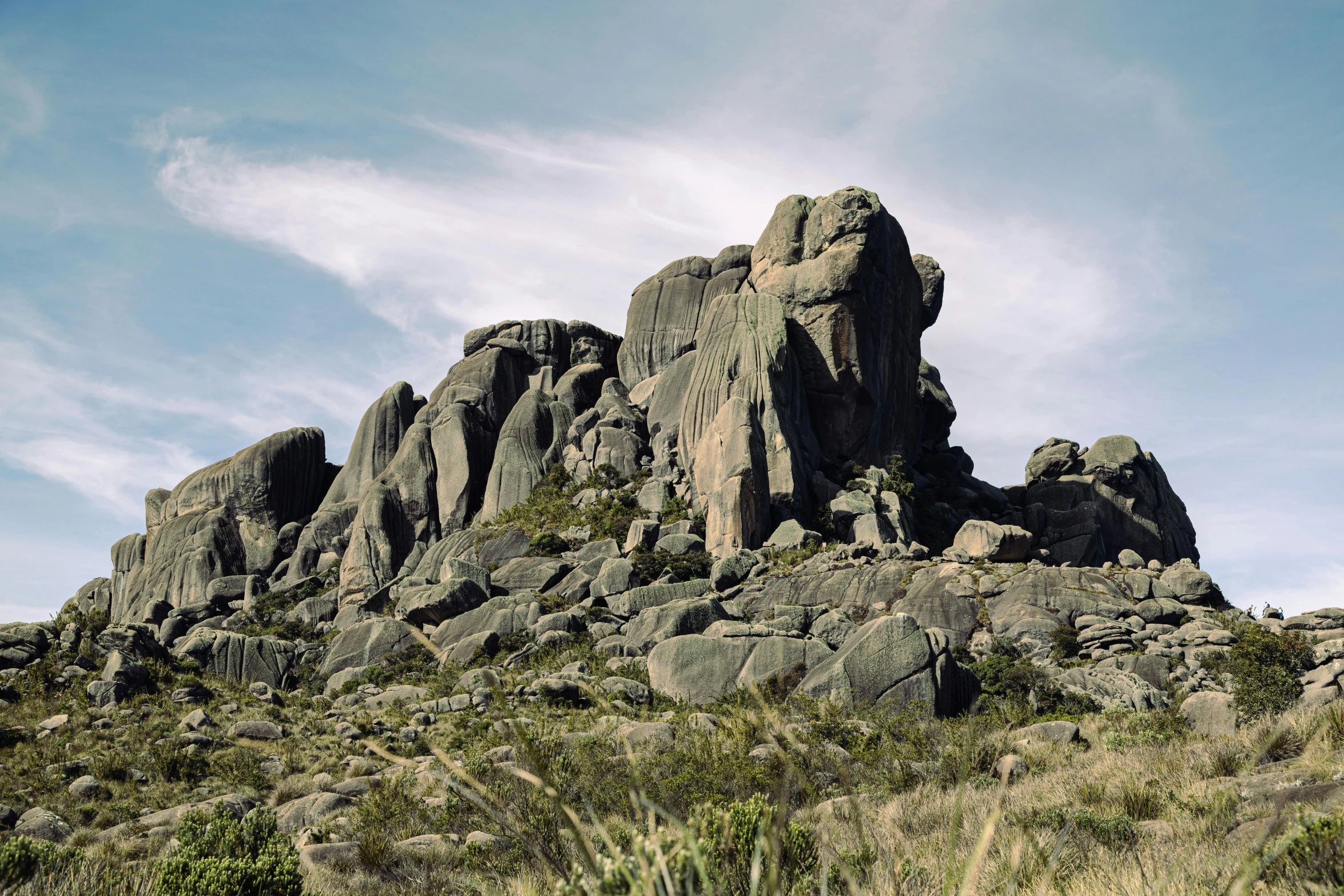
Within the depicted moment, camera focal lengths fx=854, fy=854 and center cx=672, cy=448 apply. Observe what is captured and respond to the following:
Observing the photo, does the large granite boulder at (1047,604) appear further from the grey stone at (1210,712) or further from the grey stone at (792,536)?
the grey stone at (792,536)

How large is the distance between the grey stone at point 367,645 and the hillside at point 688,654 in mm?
235

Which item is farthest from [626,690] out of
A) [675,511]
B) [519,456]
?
[519,456]

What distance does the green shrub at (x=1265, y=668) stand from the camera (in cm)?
1753

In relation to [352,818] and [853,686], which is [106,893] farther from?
[853,686]

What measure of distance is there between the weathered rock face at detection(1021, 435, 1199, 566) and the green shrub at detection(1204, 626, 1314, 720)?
3424 cm

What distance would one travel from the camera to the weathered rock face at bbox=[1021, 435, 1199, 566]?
201ft

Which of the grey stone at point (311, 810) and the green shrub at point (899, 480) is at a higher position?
the green shrub at point (899, 480)

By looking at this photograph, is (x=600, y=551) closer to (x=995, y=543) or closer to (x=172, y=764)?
(x=995, y=543)

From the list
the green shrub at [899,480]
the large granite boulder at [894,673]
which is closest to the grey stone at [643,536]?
the green shrub at [899,480]

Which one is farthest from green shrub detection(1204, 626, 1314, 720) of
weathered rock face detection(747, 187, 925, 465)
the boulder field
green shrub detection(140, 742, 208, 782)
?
weathered rock face detection(747, 187, 925, 465)

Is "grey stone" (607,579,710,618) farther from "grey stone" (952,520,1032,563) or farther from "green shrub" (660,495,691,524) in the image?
"grey stone" (952,520,1032,563)

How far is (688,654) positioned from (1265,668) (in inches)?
606

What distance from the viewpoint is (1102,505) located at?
6538cm

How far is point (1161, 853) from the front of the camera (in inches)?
301
